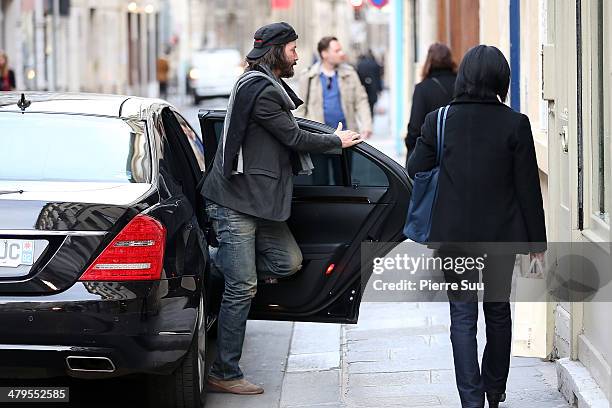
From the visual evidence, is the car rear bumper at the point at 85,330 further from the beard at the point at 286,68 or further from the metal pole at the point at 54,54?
the metal pole at the point at 54,54

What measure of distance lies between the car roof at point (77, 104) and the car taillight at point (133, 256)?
1.10 metres

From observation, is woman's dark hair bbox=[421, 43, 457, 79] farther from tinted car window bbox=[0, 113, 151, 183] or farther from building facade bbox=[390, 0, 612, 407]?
tinted car window bbox=[0, 113, 151, 183]

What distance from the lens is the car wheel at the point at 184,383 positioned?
20.2 feet

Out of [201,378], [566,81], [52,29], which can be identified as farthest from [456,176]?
[52,29]

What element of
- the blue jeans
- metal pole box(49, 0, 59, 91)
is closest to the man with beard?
the blue jeans

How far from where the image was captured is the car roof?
21.8 feet

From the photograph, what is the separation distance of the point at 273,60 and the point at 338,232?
3.07 ft

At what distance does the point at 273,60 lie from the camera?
21.7 ft

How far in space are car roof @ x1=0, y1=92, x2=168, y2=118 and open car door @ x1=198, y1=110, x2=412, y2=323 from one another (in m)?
0.89

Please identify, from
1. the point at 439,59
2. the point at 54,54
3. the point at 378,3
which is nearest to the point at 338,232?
the point at 439,59

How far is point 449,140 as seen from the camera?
5.68 m

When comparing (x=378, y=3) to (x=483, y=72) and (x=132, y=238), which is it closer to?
(x=483, y=72)

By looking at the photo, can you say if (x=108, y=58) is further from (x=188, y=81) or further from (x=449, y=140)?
(x=449, y=140)

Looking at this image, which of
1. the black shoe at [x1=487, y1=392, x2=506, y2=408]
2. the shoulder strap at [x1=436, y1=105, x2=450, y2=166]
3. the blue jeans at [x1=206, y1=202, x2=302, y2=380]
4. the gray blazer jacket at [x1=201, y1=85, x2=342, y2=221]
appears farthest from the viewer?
the blue jeans at [x1=206, y1=202, x2=302, y2=380]
